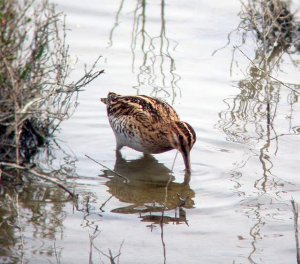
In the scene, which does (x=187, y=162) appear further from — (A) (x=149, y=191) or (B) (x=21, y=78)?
(B) (x=21, y=78)

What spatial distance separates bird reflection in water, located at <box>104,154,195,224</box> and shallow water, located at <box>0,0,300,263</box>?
0.02 meters

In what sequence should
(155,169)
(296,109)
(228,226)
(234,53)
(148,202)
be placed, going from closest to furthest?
1. (228,226)
2. (148,202)
3. (155,169)
4. (296,109)
5. (234,53)

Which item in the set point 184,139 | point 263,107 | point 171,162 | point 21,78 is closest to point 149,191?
point 184,139

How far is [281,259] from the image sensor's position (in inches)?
267

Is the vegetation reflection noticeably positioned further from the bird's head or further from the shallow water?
the bird's head

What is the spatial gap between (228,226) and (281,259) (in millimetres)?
657

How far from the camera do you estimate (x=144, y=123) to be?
9133 millimetres

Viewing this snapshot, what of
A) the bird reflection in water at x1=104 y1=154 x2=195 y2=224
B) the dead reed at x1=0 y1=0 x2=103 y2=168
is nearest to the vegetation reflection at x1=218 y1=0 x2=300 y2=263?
the bird reflection in water at x1=104 y1=154 x2=195 y2=224

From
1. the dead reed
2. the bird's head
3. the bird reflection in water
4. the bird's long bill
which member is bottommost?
the bird reflection in water

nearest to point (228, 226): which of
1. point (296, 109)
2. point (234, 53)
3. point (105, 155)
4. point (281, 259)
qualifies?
point (281, 259)

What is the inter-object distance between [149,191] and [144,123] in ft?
3.67

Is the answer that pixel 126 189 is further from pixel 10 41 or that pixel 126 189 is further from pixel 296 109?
pixel 296 109

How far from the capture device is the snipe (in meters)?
8.94

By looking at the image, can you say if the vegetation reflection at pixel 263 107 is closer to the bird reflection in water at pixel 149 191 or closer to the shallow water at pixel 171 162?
the shallow water at pixel 171 162
